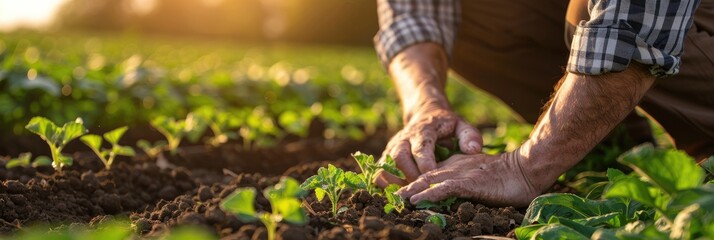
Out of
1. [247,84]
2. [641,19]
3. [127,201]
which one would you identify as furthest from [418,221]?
[247,84]

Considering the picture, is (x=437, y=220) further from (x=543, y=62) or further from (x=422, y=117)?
(x=543, y=62)

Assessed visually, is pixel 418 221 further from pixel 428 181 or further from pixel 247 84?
pixel 247 84

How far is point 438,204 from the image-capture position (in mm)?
2285

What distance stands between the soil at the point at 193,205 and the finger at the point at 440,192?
4cm

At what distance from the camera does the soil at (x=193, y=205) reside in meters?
1.80

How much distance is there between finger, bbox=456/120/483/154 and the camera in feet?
8.45

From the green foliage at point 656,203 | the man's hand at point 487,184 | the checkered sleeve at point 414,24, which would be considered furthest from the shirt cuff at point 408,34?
the green foliage at point 656,203

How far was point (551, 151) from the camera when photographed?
2.30 m

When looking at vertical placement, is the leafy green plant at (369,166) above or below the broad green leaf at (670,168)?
below

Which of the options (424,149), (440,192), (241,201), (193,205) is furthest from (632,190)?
(193,205)

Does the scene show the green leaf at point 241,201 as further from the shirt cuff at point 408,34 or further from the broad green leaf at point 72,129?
the shirt cuff at point 408,34

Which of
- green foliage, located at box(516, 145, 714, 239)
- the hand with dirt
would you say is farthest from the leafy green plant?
green foliage, located at box(516, 145, 714, 239)

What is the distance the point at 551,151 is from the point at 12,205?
1.59m

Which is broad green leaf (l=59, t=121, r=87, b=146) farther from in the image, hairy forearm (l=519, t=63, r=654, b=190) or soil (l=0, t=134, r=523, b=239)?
hairy forearm (l=519, t=63, r=654, b=190)
